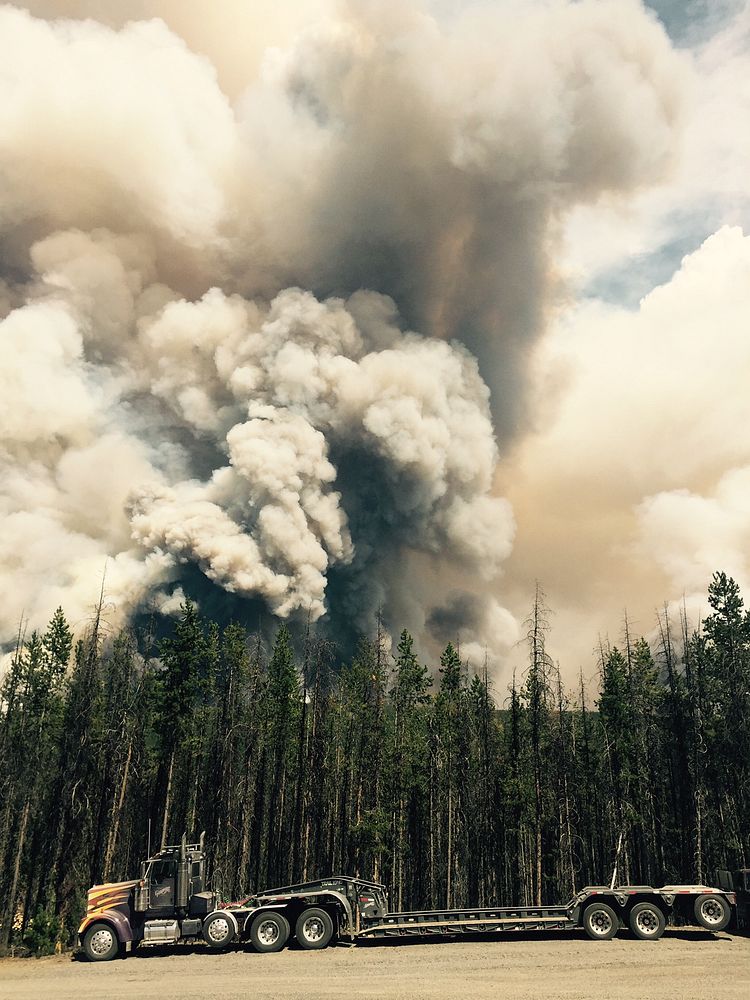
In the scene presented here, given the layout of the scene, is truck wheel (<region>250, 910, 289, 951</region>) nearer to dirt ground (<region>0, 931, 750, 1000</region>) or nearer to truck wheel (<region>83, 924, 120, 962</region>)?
dirt ground (<region>0, 931, 750, 1000</region>)

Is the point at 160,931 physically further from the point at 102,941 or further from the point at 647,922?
the point at 647,922

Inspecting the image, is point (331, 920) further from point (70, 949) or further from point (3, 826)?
point (3, 826)

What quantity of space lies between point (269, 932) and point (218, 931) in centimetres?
140

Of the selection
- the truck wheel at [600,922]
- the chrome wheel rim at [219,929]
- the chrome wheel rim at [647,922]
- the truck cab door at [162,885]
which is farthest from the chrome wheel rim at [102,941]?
the chrome wheel rim at [647,922]

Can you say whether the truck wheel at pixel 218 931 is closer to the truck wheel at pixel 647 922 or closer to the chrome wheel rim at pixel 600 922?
the chrome wheel rim at pixel 600 922

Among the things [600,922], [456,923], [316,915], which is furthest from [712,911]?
[316,915]

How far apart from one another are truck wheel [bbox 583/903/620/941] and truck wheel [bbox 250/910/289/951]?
791 centimetres

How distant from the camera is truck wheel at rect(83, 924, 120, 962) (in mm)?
19094

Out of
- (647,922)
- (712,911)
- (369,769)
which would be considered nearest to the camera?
(647,922)

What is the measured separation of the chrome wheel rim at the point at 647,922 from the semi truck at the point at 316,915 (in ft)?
0.08

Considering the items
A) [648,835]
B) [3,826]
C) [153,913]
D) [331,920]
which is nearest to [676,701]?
[648,835]

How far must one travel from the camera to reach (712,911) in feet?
64.1

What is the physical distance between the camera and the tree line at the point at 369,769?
3638 centimetres

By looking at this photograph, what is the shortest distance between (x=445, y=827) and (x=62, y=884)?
32.1 meters
